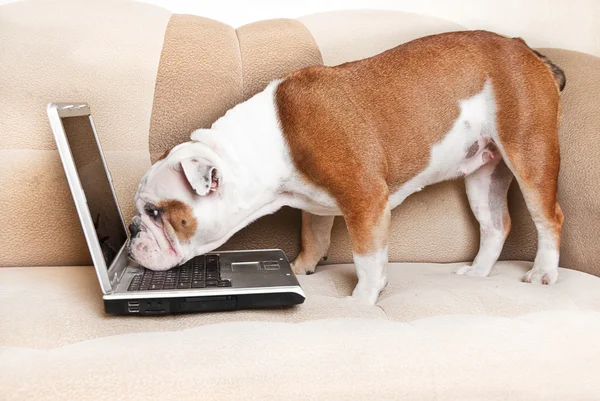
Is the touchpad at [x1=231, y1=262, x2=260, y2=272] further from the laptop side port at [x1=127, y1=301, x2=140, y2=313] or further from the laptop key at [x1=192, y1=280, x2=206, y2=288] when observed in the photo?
the laptop side port at [x1=127, y1=301, x2=140, y2=313]

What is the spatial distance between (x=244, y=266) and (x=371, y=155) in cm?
45

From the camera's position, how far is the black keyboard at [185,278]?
5.01 feet

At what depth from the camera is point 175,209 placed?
1.67 meters

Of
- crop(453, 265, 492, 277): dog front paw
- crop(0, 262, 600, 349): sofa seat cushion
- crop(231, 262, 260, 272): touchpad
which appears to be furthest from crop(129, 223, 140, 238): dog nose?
crop(453, 265, 492, 277): dog front paw

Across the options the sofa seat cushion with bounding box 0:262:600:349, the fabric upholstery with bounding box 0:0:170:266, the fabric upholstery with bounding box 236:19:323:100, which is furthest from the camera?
the fabric upholstery with bounding box 236:19:323:100

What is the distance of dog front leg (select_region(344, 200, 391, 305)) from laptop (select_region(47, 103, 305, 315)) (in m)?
0.20

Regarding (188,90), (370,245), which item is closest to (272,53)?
(188,90)

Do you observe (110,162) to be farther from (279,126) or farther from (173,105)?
(279,126)

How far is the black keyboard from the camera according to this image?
153 cm

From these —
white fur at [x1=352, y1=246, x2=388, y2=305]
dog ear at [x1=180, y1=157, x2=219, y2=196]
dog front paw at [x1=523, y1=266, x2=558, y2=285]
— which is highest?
dog ear at [x1=180, y1=157, x2=219, y2=196]

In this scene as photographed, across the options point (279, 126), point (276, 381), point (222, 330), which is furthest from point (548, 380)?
point (279, 126)

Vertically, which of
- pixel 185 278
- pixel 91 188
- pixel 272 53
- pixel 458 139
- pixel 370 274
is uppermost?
pixel 272 53

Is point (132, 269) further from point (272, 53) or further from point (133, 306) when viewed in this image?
point (272, 53)

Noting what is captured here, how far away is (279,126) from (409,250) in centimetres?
64
